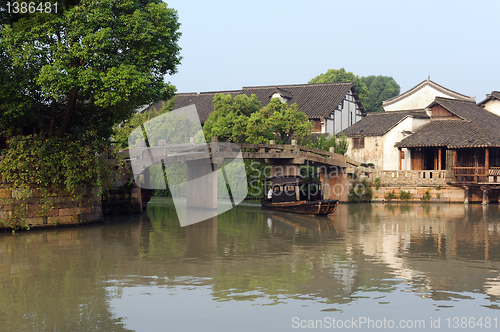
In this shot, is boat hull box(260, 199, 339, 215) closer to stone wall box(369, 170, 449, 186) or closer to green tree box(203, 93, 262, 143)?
green tree box(203, 93, 262, 143)

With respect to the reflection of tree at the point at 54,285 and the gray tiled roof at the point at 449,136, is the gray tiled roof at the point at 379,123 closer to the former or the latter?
the gray tiled roof at the point at 449,136

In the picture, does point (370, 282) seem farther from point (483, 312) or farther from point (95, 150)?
point (95, 150)

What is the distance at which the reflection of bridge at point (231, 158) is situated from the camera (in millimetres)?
23750

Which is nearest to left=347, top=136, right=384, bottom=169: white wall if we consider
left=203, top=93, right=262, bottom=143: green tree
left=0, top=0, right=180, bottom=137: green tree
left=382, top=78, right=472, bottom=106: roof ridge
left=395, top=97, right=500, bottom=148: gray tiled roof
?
left=395, top=97, right=500, bottom=148: gray tiled roof

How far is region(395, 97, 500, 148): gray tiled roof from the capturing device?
100.0 ft

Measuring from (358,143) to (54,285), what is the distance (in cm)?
3033


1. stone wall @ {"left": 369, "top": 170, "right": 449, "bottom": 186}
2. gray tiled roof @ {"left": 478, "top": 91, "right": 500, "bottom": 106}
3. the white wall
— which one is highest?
gray tiled roof @ {"left": 478, "top": 91, "right": 500, "bottom": 106}

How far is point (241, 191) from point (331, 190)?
19.4ft

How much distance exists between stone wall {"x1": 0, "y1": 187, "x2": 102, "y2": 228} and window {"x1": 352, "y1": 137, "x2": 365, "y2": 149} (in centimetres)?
2257

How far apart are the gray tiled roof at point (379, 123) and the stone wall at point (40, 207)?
73.8 ft

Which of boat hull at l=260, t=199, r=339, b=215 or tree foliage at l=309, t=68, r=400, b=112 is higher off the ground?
tree foliage at l=309, t=68, r=400, b=112

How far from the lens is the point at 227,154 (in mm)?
25641

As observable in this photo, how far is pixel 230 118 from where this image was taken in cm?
3312

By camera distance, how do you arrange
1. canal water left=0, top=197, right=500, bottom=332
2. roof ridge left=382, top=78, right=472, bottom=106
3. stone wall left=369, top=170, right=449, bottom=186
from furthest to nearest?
roof ridge left=382, top=78, right=472, bottom=106, stone wall left=369, top=170, right=449, bottom=186, canal water left=0, top=197, right=500, bottom=332
